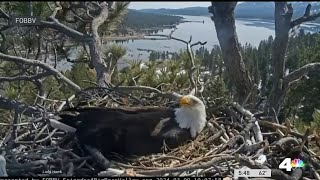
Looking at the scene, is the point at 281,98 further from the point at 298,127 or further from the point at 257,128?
the point at 257,128

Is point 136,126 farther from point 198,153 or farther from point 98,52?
point 98,52

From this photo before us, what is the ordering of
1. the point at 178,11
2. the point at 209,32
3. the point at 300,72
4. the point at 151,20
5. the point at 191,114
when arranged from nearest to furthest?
the point at 178,11 < the point at 191,114 < the point at 151,20 < the point at 209,32 < the point at 300,72

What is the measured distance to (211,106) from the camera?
2.14m

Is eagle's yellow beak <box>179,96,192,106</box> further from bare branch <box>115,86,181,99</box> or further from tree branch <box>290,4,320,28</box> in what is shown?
tree branch <box>290,4,320,28</box>

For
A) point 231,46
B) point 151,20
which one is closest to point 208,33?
point 231,46

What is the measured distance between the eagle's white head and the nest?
8 cm

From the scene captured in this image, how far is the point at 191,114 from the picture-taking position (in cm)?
179

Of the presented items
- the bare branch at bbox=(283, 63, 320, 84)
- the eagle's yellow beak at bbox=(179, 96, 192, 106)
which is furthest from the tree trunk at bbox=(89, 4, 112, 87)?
the bare branch at bbox=(283, 63, 320, 84)

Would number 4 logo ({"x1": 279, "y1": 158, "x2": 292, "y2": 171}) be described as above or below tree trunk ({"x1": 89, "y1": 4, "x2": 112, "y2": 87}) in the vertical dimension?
below

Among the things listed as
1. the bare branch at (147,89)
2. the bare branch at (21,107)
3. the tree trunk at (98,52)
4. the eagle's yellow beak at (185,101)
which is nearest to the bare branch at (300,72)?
the bare branch at (147,89)

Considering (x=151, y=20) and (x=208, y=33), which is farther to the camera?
(x=208, y=33)

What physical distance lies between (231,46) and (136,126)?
65 cm

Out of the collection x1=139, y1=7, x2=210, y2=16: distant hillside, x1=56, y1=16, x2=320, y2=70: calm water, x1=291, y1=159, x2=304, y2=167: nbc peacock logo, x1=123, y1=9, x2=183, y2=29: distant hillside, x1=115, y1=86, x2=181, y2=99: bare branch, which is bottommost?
x1=291, y1=159, x2=304, y2=167: nbc peacock logo

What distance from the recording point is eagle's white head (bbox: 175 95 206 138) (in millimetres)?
1784
